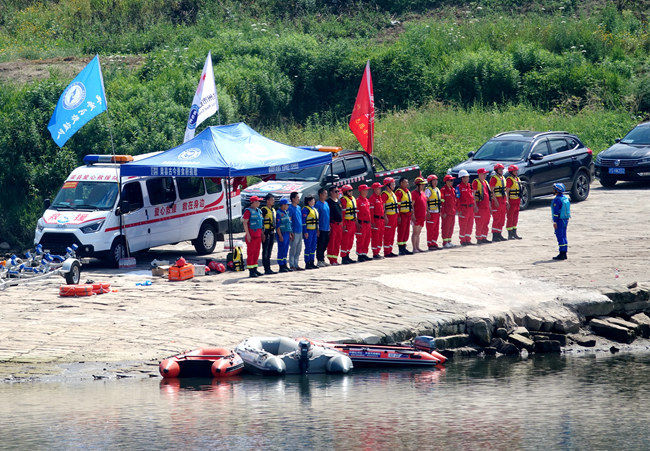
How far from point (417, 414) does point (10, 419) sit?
5122mm

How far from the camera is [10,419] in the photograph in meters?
12.2

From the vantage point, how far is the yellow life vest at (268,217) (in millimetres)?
18684

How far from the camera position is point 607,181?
28.0 meters

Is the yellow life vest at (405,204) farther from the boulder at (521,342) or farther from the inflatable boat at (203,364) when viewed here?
the inflatable boat at (203,364)

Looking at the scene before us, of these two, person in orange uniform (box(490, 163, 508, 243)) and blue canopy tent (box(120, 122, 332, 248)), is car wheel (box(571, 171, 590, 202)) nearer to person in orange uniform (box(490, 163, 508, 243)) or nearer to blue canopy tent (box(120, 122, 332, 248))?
person in orange uniform (box(490, 163, 508, 243))

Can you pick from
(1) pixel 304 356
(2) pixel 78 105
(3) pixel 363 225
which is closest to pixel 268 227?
(3) pixel 363 225

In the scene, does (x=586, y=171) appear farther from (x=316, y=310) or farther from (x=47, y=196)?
(x=47, y=196)

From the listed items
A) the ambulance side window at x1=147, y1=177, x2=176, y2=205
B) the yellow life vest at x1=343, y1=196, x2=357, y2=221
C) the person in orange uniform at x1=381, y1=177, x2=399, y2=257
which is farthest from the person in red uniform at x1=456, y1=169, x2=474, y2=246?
the ambulance side window at x1=147, y1=177, x2=176, y2=205

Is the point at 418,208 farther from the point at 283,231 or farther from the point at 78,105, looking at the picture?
the point at 78,105

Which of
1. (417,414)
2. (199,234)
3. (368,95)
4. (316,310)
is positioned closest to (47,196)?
(199,234)

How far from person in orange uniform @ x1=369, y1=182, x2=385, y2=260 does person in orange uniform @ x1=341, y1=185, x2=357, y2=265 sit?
0.42 meters

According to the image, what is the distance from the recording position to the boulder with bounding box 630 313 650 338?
682 inches

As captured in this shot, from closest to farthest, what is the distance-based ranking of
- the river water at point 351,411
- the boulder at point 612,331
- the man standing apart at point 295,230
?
the river water at point 351,411, the boulder at point 612,331, the man standing apart at point 295,230

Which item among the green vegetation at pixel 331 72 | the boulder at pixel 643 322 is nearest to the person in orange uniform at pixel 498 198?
the boulder at pixel 643 322
